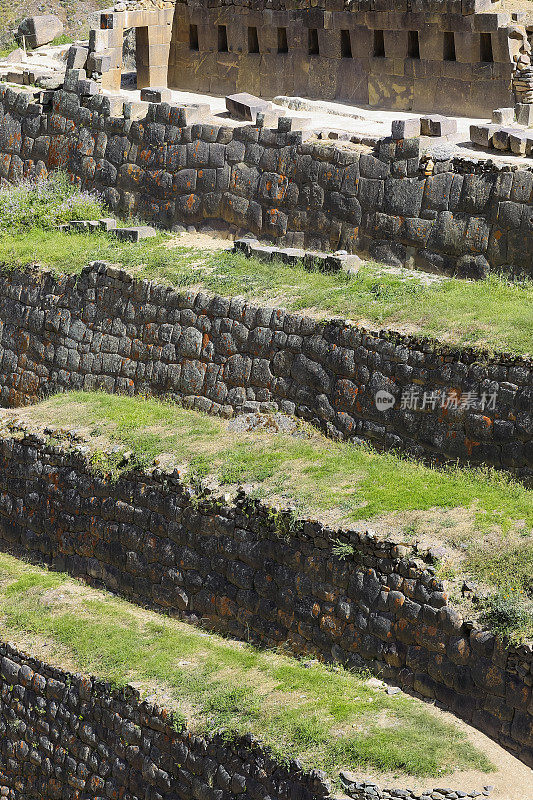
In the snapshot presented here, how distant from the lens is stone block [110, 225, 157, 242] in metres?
18.4

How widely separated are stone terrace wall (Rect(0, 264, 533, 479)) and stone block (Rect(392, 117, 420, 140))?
2.80 m

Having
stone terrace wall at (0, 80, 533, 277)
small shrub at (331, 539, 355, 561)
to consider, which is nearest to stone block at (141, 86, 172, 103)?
stone terrace wall at (0, 80, 533, 277)

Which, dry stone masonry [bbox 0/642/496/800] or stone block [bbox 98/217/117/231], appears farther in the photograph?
stone block [bbox 98/217/117/231]

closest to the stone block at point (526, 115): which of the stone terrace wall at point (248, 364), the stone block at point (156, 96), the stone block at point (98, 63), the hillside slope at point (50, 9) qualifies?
the stone terrace wall at point (248, 364)

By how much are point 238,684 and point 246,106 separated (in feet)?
30.9

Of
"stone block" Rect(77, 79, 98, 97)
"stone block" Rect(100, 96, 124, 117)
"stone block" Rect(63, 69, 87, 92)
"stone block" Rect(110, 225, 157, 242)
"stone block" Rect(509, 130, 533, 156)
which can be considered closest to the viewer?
"stone block" Rect(509, 130, 533, 156)

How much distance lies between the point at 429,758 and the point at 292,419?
5234 mm

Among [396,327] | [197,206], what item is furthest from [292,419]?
[197,206]

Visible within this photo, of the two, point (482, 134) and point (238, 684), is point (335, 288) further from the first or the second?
point (238, 684)

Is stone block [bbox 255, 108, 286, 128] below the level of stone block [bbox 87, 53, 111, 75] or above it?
below

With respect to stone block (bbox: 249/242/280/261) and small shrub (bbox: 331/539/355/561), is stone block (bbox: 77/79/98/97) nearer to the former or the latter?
stone block (bbox: 249/242/280/261)

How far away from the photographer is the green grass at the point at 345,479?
1210 centimetres

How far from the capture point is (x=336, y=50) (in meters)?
22.8

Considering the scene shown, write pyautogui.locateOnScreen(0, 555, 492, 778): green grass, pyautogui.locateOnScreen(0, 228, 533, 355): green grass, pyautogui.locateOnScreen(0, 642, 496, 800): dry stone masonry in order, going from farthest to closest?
1. pyautogui.locateOnScreen(0, 228, 533, 355): green grass
2. pyautogui.locateOnScreen(0, 642, 496, 800): dry stone masonry
3. pyautogui.locateOnScreen(0, 555, 492, 778): green grass
